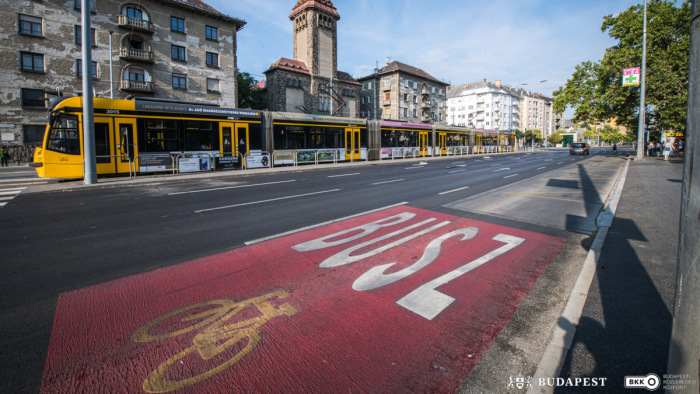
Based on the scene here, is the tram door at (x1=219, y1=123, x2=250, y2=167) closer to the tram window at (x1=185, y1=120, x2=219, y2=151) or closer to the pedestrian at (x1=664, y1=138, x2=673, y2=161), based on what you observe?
the tram window at (x1=185, y1=120, x2=219, y2=151)

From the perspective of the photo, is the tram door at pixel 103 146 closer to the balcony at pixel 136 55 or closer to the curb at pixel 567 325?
the curb at pixel 567 325

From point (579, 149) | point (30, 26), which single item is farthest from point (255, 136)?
point (579, 149)

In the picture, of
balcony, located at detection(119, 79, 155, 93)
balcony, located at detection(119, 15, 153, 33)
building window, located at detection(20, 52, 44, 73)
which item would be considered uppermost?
balcony, located at detection(119, 15, 153, 33)

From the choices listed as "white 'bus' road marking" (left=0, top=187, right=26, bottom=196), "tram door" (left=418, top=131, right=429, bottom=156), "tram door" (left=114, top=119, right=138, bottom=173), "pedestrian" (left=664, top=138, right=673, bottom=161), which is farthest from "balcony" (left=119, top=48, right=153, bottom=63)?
"pedestrian" (left=664, top=138, right=673, bottom=161)

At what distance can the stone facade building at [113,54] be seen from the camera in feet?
86.7

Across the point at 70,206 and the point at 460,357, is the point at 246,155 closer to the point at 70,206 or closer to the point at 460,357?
the point at 70,206

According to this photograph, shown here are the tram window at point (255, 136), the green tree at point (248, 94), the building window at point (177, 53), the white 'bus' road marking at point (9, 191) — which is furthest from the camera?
the green tree at point (248, 94)

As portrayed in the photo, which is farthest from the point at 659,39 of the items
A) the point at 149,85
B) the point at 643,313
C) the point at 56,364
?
the point at 149,85

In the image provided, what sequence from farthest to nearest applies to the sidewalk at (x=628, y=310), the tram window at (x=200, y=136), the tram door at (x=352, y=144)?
the tram door at (x=352, y=144) < the tram window at (x=200, y=136) < the sidewalk at (x=628, y=310)

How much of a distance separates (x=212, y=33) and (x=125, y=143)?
26.5 metres

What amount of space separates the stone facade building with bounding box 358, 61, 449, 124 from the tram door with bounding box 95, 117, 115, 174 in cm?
4959

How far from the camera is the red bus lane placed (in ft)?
7.66

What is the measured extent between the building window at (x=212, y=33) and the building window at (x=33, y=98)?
1599 centimetres

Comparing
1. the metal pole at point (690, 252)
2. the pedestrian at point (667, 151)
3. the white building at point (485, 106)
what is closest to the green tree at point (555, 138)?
the white building at point (485, 106)
